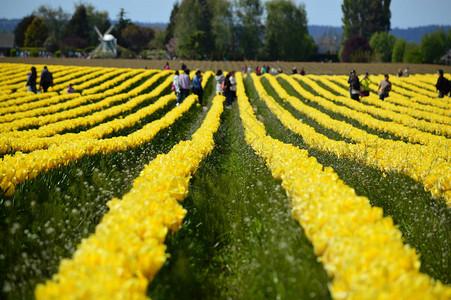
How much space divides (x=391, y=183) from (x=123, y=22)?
11627cm

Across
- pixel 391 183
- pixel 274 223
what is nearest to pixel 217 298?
pixel 274 223

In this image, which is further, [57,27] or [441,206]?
[57,27]

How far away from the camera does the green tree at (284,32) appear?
8344 centimetres

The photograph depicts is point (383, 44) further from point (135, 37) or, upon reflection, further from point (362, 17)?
point (135, 37)

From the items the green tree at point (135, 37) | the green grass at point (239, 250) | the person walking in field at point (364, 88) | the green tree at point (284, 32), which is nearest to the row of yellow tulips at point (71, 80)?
the person walking in field at point (364, 88)

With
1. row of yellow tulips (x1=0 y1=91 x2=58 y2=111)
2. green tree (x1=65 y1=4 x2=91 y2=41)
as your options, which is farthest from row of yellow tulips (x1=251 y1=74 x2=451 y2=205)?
green tree (x1=65 y1=4 x2=91 y2=41)

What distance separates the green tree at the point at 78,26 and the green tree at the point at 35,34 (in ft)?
23.2

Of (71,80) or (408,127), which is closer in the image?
(408,127)

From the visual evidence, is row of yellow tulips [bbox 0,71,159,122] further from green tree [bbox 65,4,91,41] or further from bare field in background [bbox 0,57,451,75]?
green tree [bbox 65,4,91,41]

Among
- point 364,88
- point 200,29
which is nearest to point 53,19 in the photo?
point 200,29

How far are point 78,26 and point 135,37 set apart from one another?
16496 millimetres

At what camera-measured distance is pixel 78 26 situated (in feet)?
347

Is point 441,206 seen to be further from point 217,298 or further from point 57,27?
point 57,27

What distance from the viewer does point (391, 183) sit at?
6184 millimetres
